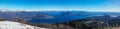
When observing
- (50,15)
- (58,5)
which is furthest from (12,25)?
(58,5)

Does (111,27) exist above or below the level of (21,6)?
below

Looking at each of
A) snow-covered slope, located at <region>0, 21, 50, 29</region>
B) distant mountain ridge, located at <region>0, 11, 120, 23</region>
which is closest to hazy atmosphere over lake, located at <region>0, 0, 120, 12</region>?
distant mountain ridge, located at <region>0, 11, 120, 23</region>

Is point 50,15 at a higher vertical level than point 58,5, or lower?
lower

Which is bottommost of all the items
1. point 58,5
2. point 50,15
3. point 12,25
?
point 12,25

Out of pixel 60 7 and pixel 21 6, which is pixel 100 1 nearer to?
pixel 60 7

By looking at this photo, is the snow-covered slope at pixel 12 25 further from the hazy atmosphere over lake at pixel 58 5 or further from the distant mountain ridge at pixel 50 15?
the hazy atmosphere over lake at pixel 58 5

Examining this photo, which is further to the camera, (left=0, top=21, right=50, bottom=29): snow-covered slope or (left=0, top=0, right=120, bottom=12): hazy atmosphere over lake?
(left=0, top=21, right=50, bottom=29): snow-covered slope

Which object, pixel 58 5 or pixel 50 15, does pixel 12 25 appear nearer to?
pixel 50 15

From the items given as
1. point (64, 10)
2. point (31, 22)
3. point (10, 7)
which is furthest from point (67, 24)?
point (10, 7)

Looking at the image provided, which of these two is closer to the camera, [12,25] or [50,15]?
[50,15]

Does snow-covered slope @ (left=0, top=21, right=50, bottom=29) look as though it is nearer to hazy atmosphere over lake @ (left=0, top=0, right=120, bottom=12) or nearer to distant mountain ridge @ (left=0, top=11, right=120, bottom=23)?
distant mountain ridge @ (left=0, top=11, right=120, bottom=23)

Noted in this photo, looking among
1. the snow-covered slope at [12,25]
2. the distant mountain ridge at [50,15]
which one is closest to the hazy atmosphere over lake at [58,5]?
the distant mountain ridge at [50,15]
